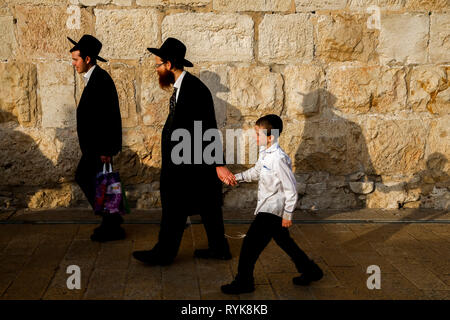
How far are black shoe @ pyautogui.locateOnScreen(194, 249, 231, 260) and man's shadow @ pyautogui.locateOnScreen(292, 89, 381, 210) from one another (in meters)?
1.79

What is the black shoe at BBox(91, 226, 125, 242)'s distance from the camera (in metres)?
5.06

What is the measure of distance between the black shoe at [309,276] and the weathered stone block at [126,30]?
9.64 ft

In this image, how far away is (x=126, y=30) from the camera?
5828mm

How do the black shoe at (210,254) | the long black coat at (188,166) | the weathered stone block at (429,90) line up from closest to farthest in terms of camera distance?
the long black coat at (188,166)
the black shoe at (210,254)
the weathered stone block at (429,90)

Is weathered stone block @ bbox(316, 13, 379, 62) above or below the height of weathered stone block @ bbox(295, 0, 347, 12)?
below

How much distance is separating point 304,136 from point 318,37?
1035 millimetres

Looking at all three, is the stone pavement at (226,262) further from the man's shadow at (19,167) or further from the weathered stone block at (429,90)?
the weathered stone block at (429,90)

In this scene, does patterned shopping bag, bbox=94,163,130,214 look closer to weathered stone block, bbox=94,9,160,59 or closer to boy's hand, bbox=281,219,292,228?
weathered stone block, bbox=94,9,160,59

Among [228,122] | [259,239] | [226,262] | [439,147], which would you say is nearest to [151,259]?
[226,262]

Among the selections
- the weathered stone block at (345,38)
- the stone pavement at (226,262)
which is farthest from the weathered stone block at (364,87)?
the stone pavement at (226,262)

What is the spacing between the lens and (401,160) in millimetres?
6180

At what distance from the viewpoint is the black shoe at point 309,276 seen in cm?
408

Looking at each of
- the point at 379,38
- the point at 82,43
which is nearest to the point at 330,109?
the point at 379,38

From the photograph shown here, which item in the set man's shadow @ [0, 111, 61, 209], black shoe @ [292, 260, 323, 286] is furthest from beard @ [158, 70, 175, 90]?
man's shadow @ [0, 111, 61, 209]
